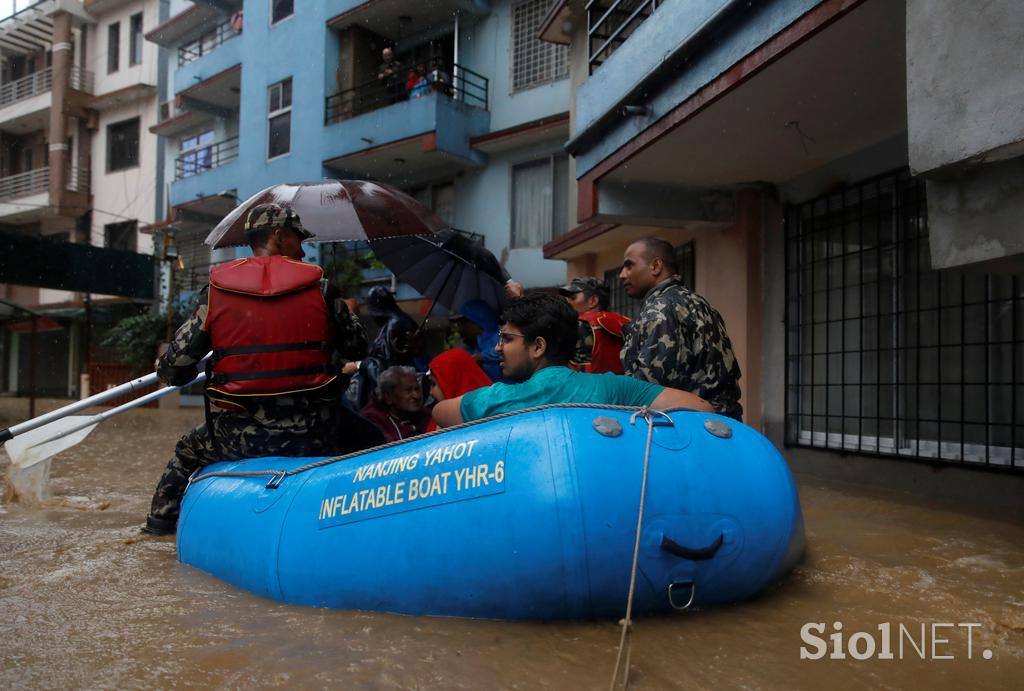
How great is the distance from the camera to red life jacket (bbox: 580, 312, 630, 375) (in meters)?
4.53

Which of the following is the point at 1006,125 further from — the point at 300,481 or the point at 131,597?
the point at 131,597

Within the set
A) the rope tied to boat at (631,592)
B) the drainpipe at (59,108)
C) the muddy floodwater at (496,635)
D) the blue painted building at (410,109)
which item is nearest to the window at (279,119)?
the blue painted building at (410,109)

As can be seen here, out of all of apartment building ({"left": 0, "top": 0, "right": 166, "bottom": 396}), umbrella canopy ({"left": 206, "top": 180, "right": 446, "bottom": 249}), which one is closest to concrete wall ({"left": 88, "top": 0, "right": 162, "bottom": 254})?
apartment building ({"left": 0, "top": 0, "right": 166, "bottom": 396})

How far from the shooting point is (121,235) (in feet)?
82.6

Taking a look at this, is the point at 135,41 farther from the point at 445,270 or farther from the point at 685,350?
the point at 685,350

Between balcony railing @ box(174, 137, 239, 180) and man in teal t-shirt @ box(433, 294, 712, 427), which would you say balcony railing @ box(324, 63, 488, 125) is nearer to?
balcony railing @ box(174, 137, 239, 180)

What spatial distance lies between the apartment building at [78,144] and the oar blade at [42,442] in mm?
20087

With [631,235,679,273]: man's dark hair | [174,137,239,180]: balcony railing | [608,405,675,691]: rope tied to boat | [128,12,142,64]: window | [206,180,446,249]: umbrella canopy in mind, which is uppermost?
[128,12,142,64]: window

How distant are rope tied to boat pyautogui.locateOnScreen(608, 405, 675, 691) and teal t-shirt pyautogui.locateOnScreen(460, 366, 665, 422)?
0.10 m

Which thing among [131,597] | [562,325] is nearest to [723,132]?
[562,325]

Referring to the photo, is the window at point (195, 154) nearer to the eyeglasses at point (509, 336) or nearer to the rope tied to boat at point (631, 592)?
the eyeglasses at point (509, 336)

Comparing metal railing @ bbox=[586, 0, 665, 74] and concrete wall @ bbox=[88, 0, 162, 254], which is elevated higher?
concrete wall @ bbox=[88, 0, 162, 254]

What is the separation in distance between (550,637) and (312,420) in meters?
1.73

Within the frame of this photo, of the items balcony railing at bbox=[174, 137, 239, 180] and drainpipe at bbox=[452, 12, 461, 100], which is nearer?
drainpipe at bbox=[452, 12, 461, 100]
